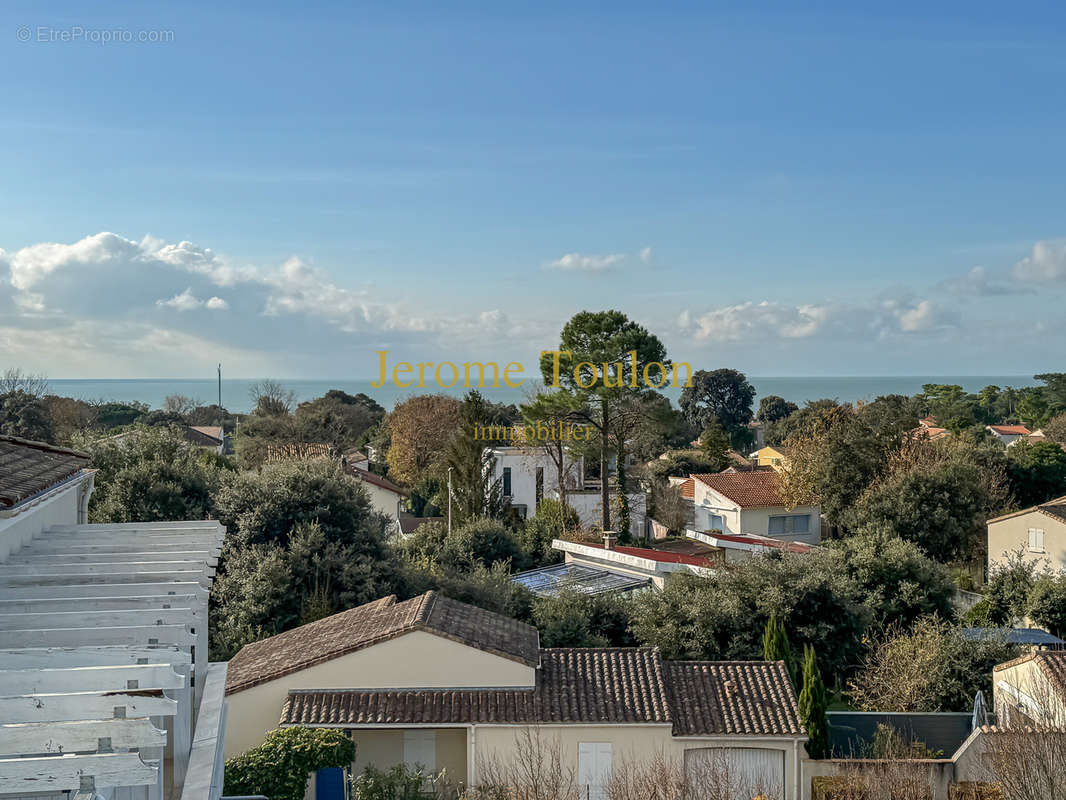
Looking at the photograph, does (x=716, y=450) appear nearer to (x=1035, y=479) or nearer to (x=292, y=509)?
(x=1035, y=479)

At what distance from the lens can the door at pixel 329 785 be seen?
46.7 ft

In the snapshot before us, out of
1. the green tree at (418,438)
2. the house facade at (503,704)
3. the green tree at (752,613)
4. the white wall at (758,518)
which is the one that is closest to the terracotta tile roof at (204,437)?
the green tree at (418,438)

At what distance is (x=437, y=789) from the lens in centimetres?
1391

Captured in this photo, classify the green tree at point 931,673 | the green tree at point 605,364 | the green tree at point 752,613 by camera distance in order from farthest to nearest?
1. the green tree at point 605,364
2. the green tree at point 752,613
3. the green tree at point 931,673

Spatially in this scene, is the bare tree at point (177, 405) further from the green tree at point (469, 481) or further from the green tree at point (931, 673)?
the green tree at point (931, 673)

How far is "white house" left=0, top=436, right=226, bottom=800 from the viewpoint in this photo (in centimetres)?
337

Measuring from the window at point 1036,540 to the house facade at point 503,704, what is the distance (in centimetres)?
2179

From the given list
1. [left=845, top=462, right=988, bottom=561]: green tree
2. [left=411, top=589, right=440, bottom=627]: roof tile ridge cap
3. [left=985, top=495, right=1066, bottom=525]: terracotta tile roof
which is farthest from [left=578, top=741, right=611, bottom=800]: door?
[left=985, top=495, right=1066, bottom=525]: terracotta tile roof

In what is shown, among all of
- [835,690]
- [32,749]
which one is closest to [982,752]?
[835,690]

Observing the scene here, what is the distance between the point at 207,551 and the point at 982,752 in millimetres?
12133

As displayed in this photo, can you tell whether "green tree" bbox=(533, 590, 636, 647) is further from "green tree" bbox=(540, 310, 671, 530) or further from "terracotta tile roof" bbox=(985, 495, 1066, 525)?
"terracotta tile roof" bbox=(985, 495, 1066, 525)

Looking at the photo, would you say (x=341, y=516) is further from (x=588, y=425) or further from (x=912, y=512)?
(x=912, y=512)

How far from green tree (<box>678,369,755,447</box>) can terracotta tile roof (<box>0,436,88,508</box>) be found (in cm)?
7922

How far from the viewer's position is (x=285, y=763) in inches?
519
